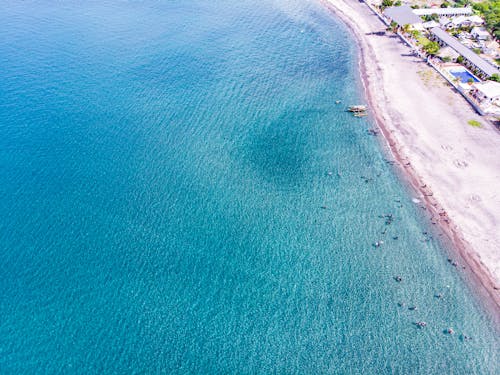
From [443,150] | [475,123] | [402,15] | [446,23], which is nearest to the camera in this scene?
[443,150]

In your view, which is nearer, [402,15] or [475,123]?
[475,123]

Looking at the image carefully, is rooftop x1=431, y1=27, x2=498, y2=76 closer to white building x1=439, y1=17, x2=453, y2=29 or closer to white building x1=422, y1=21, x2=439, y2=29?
white building x1=422, y1=21, x2=439, y2=29

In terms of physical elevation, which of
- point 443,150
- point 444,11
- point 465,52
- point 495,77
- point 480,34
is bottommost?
point 443,150

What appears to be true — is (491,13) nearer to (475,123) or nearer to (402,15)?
Answer: (402,15)

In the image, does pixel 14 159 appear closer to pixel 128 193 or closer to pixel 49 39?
pixel 128 193

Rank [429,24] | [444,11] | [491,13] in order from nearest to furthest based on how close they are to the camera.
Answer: [429,24]
[491,13]
[444,11]

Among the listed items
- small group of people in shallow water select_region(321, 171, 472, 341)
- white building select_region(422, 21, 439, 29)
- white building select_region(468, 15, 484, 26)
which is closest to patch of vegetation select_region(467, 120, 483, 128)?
small group of people in shallow water select_region(321, 171, 472, 341)

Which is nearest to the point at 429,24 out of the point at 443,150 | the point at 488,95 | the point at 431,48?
the point at 431,48

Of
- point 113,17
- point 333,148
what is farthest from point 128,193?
point 113,17
